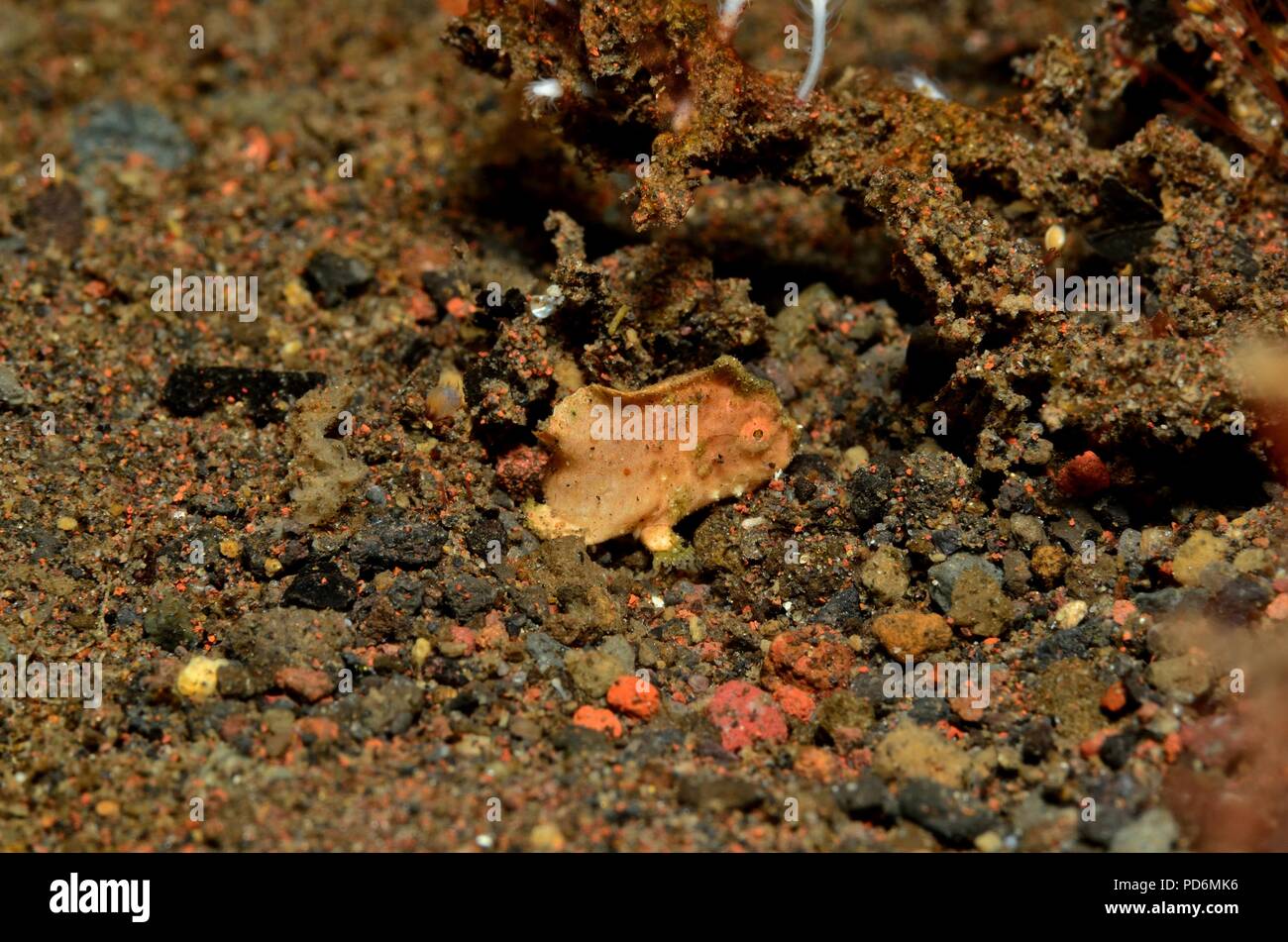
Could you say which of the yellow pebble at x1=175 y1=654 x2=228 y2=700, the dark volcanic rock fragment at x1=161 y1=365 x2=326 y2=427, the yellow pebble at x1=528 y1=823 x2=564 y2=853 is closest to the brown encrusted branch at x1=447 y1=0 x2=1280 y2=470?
the dark volcanic rock fragment at x1=161 y1=365 x2=326 y2=427

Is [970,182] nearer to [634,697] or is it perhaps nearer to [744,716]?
[744,716]

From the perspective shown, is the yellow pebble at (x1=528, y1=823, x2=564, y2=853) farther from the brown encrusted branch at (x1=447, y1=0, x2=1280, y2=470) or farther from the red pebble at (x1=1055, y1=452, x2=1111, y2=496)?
the red pebble at (x1=1055, y1=452, x2=1111, y2=496)

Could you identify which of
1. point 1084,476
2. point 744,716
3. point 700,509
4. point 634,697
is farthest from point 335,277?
point 1084,476

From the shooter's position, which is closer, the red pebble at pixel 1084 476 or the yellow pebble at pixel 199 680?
the yellow pebble at pixel 199 680

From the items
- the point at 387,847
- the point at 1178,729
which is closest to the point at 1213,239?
the point at 1178,729

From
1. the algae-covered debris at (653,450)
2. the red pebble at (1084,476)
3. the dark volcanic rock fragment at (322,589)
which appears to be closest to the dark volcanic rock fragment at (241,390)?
the dark volcanic rock fragment at (322,589)

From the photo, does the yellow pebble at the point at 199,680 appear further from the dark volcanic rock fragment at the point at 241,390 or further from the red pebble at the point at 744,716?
the red pebble at the point at 744,716
